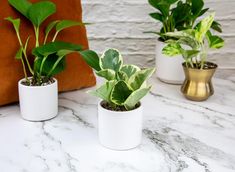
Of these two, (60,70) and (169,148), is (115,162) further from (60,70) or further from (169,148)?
(60,70)

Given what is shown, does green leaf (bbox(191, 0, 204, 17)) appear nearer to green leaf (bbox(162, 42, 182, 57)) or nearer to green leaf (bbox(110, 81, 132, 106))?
green leaf (bbox(162, 42, 182, 57))

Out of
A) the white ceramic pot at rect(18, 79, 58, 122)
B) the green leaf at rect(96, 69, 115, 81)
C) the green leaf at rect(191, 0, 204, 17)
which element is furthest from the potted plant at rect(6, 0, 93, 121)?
the green leaf at rect(191, 0, 204, 17)

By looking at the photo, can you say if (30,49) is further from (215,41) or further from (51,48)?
(215,41)

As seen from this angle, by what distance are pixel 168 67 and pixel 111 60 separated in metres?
0.34

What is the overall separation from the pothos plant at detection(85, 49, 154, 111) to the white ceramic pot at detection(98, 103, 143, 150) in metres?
0.02

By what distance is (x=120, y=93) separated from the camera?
634 mm

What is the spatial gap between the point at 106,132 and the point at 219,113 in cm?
32

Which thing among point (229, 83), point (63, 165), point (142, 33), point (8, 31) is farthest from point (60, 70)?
point (229, 83)

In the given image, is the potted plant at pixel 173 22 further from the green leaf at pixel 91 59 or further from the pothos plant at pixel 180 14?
the green leaf at pixel 91 59

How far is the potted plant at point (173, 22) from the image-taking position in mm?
897

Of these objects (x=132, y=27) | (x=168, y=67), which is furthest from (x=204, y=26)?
(x=132, y=27)

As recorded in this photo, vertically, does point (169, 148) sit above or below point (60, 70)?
below

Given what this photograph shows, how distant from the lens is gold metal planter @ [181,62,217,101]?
84 centimetres

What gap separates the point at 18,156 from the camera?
62cm
